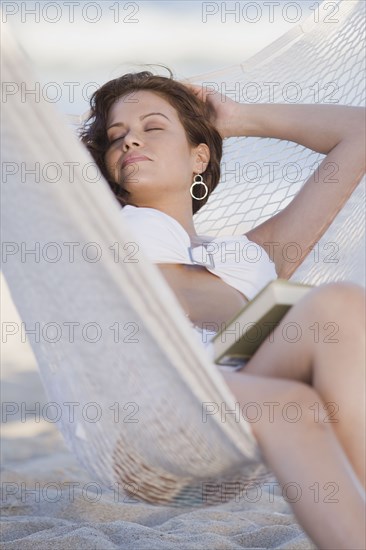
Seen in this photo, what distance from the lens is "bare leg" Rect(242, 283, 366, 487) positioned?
3.70ft

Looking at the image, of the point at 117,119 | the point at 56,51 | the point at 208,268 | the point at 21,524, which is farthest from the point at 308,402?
the point at 56,51

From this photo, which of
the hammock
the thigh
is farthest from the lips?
the thigh

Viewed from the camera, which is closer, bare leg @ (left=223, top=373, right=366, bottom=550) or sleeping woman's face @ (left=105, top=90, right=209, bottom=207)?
bare leg @ (left=223, top=373, right=366, bottom=550)

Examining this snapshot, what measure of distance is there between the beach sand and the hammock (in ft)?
1.14

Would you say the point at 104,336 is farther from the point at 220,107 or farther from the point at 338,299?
the point at 220,107

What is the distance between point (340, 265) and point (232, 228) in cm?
29

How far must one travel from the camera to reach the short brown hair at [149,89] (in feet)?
6.18

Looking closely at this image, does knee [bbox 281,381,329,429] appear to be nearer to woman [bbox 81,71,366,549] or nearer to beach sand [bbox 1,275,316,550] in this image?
woman [bbox 81,71,366,549]

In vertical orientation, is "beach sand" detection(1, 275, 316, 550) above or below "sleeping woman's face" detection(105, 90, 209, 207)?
below

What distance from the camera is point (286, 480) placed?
3.56 feet

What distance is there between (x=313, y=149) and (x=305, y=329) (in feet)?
2.57

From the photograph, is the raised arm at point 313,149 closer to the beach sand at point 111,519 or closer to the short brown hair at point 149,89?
the short brown hair at point 149,89

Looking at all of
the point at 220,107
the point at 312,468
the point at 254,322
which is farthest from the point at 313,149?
the point at 312,468

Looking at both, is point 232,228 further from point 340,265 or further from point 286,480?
point 286,480
